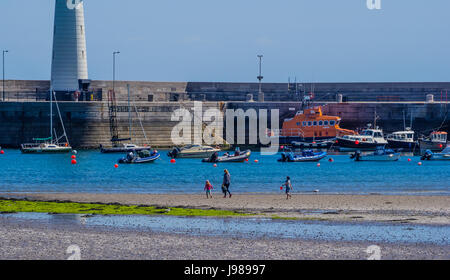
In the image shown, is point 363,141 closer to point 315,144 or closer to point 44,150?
point 315,144

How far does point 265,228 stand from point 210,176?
2685cm

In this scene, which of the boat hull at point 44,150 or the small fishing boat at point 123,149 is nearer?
the small fishing boat at point 123,149

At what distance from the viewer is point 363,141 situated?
8038 cm

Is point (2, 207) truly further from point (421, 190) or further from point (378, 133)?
point (378, 133)

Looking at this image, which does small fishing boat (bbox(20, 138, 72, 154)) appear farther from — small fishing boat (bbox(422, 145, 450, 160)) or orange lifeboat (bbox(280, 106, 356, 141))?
small fishing boat (bbox(422, 145, 450, 160))

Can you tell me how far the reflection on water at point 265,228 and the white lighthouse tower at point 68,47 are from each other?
5103 centimetres

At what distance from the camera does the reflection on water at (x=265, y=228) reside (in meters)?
24.4

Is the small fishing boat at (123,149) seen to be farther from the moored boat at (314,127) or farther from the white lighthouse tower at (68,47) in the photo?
the moored boat at (314,127)

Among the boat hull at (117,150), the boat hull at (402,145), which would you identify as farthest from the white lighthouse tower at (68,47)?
the boat hull at (402,145)

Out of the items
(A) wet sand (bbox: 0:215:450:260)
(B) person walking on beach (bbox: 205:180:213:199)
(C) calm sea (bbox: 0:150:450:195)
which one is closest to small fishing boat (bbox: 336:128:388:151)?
(C) calm sea (bbox: 0:150:450:195)

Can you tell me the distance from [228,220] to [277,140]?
60.3 m

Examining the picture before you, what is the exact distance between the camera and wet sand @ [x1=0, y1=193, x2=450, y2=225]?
2945 cm

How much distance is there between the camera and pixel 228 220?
2842cm
